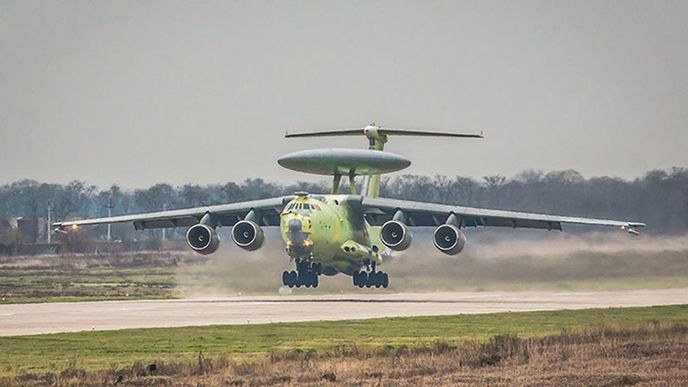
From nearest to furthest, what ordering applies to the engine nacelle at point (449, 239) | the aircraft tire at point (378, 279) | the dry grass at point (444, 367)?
1. the dry grass at point (444, 367)
2. the engine nacelle at point (449, 239)
3. the aircraft tire at point (378, 279)

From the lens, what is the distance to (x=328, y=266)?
2190 inches

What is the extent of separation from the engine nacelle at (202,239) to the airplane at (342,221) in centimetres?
4

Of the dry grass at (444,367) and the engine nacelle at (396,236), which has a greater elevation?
the engine nacelle at (396,236)

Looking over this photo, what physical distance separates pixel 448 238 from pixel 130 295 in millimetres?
11016

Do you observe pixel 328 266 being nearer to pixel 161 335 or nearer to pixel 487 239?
pixel 487 239

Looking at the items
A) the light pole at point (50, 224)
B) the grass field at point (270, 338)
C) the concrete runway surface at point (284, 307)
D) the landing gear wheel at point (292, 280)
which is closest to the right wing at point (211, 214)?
the landing gear wheel at point (292, 280)

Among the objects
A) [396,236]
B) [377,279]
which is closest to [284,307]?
[396,236]

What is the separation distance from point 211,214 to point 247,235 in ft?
10.9

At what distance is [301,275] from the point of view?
54.0m

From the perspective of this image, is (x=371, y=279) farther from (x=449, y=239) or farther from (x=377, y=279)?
(x=449, y=239)

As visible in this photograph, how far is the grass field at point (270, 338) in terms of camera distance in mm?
28141

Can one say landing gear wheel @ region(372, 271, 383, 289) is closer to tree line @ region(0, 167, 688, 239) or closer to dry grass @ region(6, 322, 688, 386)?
tree line @ region(0, 167, 688, 239)

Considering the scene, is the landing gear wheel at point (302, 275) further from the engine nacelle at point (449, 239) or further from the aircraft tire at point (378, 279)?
the engine nacelle at point (449, 239)

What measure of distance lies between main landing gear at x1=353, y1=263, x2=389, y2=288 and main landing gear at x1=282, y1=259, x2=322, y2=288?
210cm
